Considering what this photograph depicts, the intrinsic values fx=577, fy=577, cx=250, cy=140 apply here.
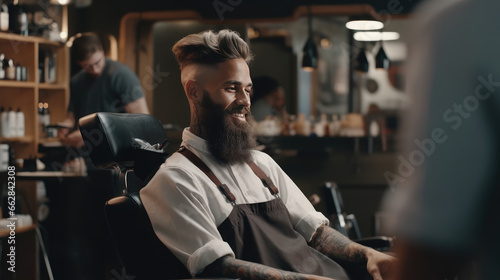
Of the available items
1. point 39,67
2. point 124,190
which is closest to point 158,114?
point 39,67

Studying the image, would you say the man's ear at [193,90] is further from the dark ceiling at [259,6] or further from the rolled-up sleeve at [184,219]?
the dark ceiling at [259,6]

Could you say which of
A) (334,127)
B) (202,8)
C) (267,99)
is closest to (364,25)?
(334,127)

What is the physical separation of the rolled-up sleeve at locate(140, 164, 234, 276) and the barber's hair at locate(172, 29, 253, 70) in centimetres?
40

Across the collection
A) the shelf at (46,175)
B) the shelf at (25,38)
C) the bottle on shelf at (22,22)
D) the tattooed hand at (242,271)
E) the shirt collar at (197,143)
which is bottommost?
the shelf at (46,175)

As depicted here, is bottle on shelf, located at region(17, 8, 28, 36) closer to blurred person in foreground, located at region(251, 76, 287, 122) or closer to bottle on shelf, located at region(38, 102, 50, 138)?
bottle on shelf, located at region(38, 102, 50, 138)

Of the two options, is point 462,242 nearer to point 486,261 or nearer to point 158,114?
point 486,261

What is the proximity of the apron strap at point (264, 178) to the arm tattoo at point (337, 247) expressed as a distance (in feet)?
0.75

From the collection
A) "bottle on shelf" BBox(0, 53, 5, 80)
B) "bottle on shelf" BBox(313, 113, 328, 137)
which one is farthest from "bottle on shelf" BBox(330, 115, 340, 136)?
"bottle on shelf" BBox(0, 53, 5, 80)

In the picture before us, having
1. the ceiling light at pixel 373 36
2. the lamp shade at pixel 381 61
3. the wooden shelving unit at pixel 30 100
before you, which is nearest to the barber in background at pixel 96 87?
the wooden shelving unit at pixel 30 100

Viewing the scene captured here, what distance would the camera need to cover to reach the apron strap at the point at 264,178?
1.96 m

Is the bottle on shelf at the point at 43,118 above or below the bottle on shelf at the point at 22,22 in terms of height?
below

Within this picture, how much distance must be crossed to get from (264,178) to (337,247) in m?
0.34

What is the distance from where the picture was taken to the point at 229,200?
1795 mm

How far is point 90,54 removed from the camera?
12.5 feet
